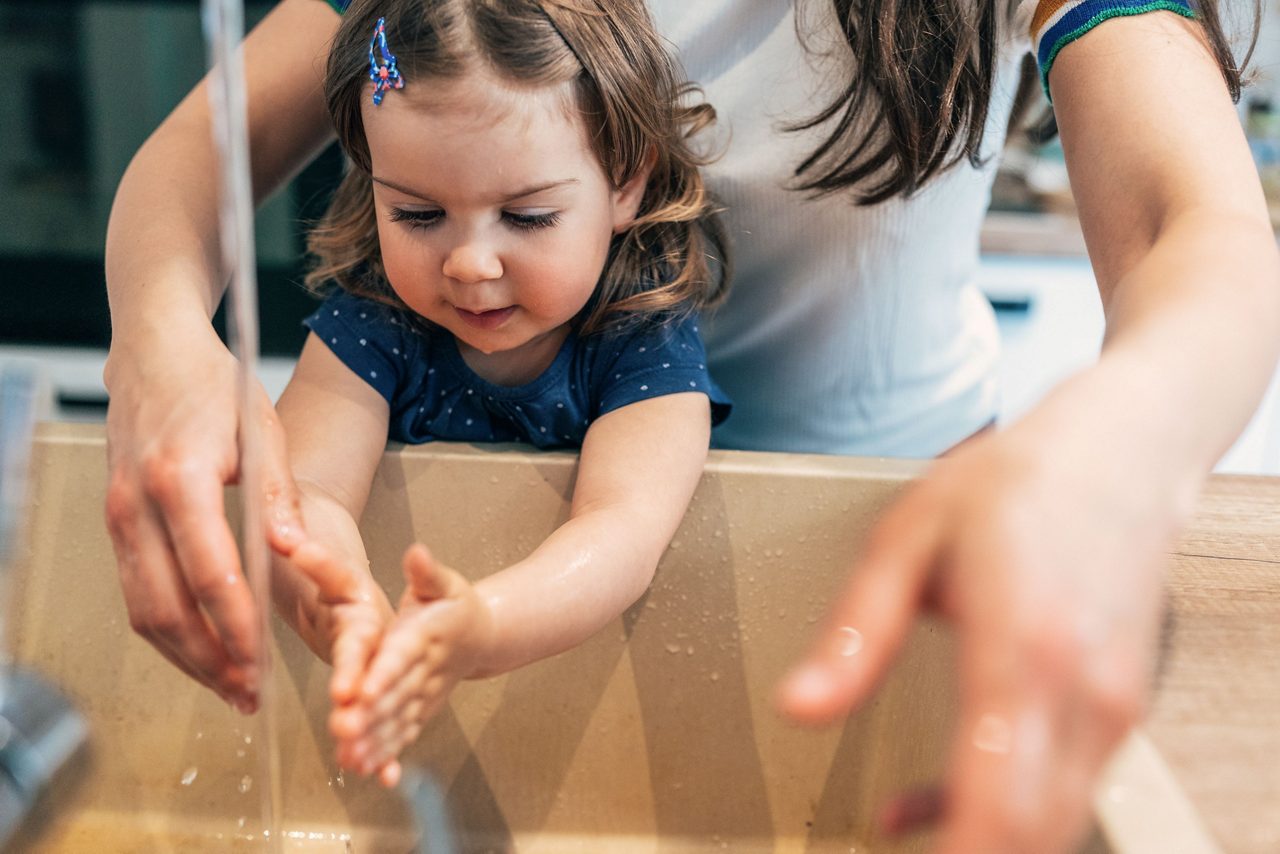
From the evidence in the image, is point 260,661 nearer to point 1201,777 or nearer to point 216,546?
point 216,546

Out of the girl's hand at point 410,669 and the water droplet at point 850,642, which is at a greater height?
the water droplet at point 850,642

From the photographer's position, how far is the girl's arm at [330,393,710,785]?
0.41m

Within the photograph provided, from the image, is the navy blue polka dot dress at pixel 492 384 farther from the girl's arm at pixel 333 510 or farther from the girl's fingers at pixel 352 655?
the girl's fingers at pixel 352 655

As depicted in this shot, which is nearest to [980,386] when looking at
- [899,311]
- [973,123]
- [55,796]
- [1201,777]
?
[899,311]

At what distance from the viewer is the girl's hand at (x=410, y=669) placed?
0.40 meters

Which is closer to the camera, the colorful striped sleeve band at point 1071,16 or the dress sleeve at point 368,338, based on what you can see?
the colorful striped sleeve band at point 1071,16

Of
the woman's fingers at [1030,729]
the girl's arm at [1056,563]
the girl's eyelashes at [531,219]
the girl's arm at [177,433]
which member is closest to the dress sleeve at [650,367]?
the girl's eyelashes at [531,219]

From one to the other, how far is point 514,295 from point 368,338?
13cm

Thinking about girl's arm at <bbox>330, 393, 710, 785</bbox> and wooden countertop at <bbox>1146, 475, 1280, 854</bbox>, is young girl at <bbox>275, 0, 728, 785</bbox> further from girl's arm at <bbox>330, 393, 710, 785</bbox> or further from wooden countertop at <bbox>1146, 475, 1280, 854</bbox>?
wooden countertop at <bbox>1146, 475, 1280, 854</bbox>

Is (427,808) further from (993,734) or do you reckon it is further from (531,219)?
(993,734)

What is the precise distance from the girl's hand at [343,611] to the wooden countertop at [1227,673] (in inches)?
11.4

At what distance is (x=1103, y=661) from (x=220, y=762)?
0.55 meters

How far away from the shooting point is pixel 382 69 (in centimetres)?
63

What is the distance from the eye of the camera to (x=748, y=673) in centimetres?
71
